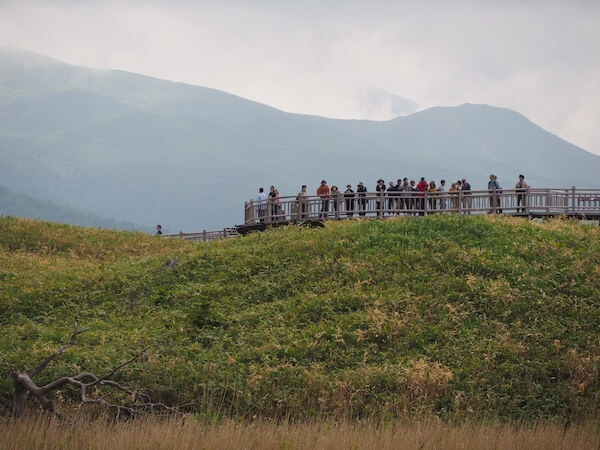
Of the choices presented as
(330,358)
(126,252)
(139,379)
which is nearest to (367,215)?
(126,252)

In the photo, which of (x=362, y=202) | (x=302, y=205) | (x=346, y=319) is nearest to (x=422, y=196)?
(x=362, y=202)

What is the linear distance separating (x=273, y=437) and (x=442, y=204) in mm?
22977

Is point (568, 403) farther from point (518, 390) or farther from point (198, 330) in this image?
point (198, 330)

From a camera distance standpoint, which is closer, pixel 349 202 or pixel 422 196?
pixel 422 196

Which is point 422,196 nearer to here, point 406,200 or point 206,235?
point 406,200

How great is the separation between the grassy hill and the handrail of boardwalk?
2.62 m

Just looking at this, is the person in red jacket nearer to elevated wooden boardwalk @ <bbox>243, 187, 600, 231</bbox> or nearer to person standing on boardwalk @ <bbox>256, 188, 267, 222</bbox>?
elevated wooden boardwalk @ <bbox>243, 187, 600, 231</bbox>

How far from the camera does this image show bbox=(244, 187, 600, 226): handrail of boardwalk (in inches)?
1547

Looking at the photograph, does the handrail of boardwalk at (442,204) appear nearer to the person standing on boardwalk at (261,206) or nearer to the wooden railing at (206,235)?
the person standing on boardwalk at (261,206)

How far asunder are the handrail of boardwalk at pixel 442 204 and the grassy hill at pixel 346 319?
2625 millimetres

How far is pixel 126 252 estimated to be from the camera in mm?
43562

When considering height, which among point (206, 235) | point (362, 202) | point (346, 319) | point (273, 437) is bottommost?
point (273, 437)

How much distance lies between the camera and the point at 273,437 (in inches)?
730

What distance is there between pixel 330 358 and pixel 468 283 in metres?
6.22
